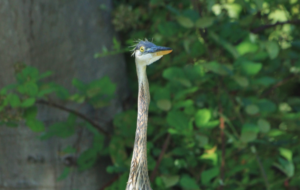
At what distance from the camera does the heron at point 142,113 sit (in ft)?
4.43

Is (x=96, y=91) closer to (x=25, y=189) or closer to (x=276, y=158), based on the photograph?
(x=25, y=189)

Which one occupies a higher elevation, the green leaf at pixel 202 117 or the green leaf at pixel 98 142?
the green leaf at pixel 202 117

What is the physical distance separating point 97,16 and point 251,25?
977 millimetres

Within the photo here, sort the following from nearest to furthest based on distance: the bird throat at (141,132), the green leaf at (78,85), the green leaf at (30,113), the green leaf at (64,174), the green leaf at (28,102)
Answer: the bird throat at (141,132) → the green leaf at (28,102) → the green leaf at (30,113) → the green leaf at (78,85) → the green leaf at (64,174)

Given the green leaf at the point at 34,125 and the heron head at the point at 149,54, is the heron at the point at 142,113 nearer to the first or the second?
the heron head at the point at 149,54

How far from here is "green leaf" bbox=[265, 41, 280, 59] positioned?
6.93 ft

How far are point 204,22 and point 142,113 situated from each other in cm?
90

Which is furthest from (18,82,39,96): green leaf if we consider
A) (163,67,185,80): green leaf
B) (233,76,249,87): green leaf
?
(233,76,249,87): green leaf

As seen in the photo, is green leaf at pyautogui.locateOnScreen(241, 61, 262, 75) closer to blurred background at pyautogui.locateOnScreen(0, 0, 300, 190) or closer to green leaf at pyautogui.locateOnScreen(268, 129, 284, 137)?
blurred background at pyautogui.locateOnScreen(0, 0, 300, 190)

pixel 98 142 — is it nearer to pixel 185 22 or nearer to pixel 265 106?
pixel 185 22

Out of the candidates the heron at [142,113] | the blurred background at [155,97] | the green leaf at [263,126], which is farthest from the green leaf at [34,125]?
the green leaf at [263,126]

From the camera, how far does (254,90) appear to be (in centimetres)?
246

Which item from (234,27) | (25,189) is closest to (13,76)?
(25,189)

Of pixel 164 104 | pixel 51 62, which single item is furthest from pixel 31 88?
pixel 164 104
